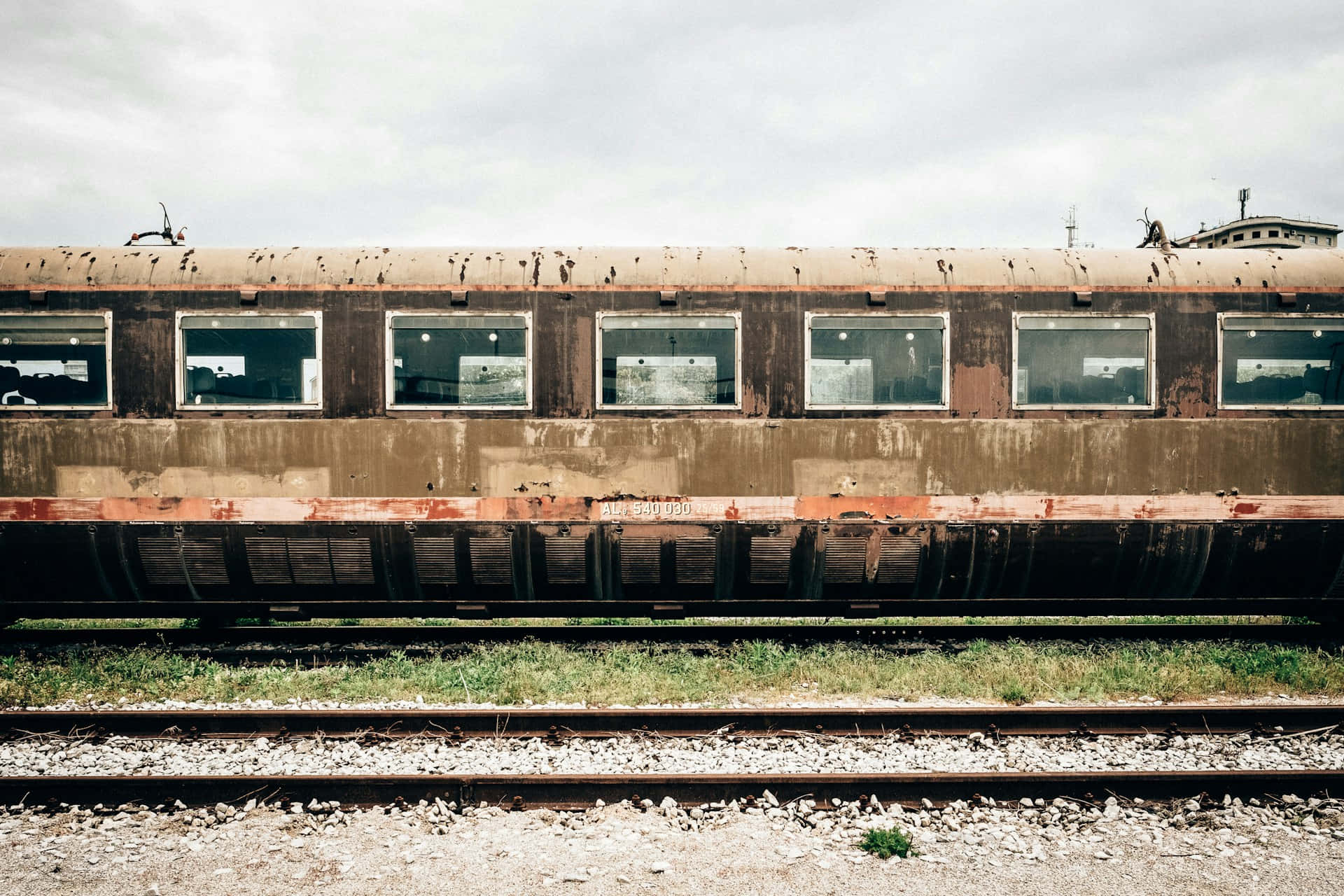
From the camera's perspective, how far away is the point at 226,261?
667 centimetres

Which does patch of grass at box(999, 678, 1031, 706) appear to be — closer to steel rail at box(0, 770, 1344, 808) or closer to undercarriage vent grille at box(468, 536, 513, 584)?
→ steel rail at box(0, 770, 1344, 808)

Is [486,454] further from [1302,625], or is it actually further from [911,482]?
[1302,625]

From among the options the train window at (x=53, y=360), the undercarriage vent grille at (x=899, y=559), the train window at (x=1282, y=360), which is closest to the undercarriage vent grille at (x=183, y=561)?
the train window at (x=53, y=360)

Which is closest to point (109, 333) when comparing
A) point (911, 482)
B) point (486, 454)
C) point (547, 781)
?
point (486, 454)

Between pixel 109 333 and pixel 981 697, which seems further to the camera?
pixel 109 333

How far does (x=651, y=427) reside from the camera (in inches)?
259

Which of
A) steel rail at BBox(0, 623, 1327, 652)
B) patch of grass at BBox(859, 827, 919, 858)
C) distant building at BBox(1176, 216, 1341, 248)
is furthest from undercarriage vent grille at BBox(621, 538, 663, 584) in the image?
distant building at BBox(1176, 216, 1341, 248)

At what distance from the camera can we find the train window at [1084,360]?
21.8 ft

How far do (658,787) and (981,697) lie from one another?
9.19 feet

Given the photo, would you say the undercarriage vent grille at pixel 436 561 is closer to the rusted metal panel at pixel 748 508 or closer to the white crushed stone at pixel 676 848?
the rusted metal panel at pixel 748 508

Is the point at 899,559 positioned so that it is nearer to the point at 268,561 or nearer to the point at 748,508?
the point at 748,508

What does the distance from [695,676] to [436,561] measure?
7.51 ft

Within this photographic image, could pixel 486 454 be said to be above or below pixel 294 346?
below

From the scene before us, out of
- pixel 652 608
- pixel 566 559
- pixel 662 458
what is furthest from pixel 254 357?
pixel 652 608
